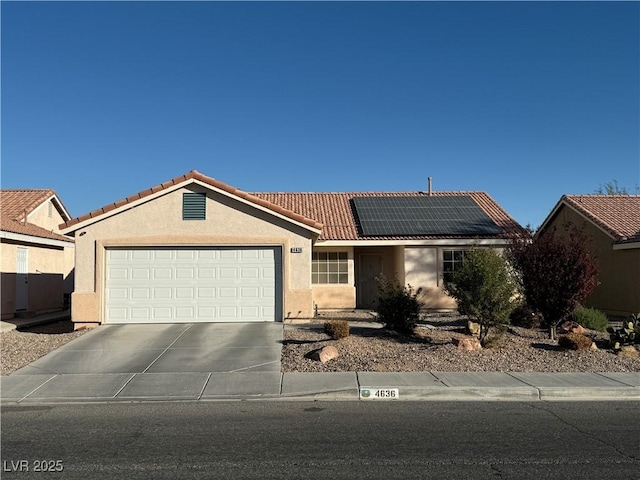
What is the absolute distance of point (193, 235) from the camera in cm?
1520

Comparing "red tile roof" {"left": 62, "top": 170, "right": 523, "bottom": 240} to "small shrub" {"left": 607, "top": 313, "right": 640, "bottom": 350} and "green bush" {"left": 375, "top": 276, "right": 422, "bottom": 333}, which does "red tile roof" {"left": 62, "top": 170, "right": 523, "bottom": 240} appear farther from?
"small shrub" {"left": 607, "top": 313, "right": 640, "bottom": 350}

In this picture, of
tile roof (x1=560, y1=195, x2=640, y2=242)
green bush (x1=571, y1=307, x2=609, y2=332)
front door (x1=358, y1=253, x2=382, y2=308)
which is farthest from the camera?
front door (x1=358, y1=253, x2=382, y2=308)

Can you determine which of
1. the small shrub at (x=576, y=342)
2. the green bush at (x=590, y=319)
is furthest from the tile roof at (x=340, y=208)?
the small shrub at (x=576, y=342)

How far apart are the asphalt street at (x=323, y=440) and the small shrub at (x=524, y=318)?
611 centimetres

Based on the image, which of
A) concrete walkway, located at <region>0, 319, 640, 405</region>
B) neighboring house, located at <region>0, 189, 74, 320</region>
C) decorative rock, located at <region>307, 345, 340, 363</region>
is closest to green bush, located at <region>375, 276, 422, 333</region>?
decorative rock, located at <region>307, 345, 340, 363</region>

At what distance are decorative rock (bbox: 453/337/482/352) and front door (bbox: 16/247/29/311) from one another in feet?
48.1

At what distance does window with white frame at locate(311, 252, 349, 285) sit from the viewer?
19.5 m

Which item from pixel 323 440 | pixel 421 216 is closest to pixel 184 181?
pixel 421 216

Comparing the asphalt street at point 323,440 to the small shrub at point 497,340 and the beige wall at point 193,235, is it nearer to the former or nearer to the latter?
the small shrub at point 497,340

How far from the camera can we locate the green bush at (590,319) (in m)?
14.2

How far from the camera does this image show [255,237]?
15367mm

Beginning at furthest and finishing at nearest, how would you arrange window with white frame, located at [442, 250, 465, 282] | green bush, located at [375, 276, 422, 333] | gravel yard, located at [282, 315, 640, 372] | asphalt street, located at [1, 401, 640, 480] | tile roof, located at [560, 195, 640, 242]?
window with white frame, located at [442, 250, 465, 282], tile roof, located at [560, 195, 640, 242], green bush, located at [375, 276, 422, 333], gravel yard, located at [282, 315, 640, 372], asphalt street, located at [1, 401, 640, 480]

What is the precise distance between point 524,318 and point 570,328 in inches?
45.6

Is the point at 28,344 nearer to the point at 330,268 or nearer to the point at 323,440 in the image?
the point at 323,440
